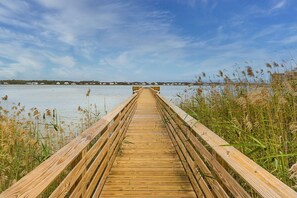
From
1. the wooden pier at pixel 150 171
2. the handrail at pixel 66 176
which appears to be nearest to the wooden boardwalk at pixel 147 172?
the wooden pier at pixel 150 171

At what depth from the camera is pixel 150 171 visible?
473cm

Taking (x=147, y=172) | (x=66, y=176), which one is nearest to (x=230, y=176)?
(x=66, y=176)

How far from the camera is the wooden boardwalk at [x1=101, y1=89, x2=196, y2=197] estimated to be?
3.83 m

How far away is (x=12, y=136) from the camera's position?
570 centimetres

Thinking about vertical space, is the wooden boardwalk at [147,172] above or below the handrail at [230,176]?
below

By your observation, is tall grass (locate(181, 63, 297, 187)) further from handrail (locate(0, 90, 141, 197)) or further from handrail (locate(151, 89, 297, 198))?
handrail (locate(0, 90, 141, 197))

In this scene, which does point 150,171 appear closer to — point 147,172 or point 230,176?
point 147,172

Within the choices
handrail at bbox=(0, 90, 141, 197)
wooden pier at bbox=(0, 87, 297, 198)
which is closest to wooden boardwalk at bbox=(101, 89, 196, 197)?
wooden pier at bbox=(0, 87, 297, 198)

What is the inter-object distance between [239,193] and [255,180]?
9.5 inches

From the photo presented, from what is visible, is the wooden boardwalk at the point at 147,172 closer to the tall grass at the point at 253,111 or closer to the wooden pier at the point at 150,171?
the wooden pier at the point at 150,171

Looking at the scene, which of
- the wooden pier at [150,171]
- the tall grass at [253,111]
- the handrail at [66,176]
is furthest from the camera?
the tall grass at [253,111]

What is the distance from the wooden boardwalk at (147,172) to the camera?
383cm

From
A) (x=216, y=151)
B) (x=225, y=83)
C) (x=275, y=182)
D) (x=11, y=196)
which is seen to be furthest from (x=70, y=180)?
(x=225, y=83)

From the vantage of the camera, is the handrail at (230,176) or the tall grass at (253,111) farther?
the tall grass at (253,111)
